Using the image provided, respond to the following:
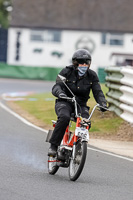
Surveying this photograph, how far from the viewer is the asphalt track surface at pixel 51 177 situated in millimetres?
7461

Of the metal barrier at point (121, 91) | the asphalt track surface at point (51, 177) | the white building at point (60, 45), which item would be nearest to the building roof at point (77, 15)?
the white building at point (60, 45)

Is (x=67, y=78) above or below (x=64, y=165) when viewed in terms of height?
above

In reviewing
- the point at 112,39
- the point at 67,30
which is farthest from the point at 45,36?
the point at 112,39

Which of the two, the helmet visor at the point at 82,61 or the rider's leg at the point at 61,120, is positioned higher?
the helmet visor at the point at 82,61

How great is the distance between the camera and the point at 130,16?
65.2 meters

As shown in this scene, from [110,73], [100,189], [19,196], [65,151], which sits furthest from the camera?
[110,73]

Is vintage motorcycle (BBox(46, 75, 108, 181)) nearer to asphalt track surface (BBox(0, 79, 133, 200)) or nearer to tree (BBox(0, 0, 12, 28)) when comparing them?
asphalt track surface (BBox(0, 79, 133, 200))

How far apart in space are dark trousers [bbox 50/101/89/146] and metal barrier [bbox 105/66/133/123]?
18.5ft

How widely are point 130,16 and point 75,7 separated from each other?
582cm

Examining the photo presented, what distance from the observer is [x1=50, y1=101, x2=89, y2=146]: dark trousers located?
8.70 metres

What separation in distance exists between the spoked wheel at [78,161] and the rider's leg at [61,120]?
0.42 m

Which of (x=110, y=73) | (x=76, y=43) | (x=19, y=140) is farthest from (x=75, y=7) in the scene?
(x=19, y=140)

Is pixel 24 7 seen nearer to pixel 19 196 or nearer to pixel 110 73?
pixel 110 73

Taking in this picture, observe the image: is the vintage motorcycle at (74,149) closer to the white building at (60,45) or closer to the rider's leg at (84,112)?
the rider's leg at (84,112)
